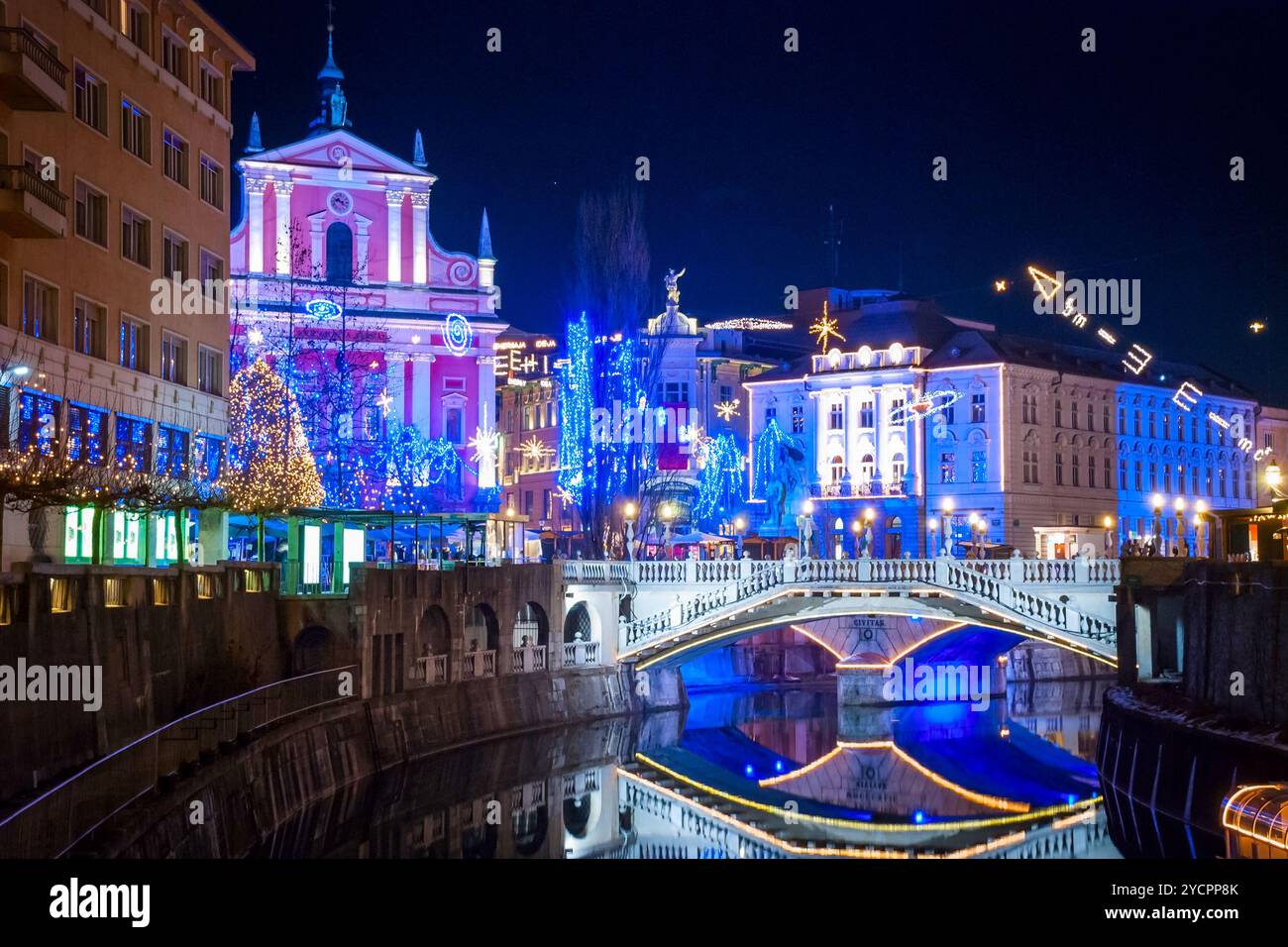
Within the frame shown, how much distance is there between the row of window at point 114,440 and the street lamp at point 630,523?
19.6 m

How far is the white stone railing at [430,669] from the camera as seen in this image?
174ft

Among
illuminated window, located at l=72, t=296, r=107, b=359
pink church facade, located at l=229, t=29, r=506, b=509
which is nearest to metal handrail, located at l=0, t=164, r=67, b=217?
illuminated window, located at l=72, t=296, r=107, b=359

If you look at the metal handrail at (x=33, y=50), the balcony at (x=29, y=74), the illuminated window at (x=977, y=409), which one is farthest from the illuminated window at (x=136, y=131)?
the illuminated window at (x=977, y=409)

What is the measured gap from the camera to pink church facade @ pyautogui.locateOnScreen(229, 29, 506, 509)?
85.6m

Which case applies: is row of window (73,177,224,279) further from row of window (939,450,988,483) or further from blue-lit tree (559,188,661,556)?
row of window (939,450,988,483)

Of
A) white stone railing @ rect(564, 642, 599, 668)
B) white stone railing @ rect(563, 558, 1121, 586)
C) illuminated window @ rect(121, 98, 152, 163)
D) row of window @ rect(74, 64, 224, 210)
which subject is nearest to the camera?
row of window @ rect(74, 64, 224, 210)

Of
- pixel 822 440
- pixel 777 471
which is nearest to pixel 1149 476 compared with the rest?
pixel 822 440

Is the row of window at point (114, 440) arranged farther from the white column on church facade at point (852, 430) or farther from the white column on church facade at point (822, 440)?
the white column on church facade at point (822, 440)

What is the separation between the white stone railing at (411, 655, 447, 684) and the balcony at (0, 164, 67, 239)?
50.4 feet

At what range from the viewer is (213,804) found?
33219 millimetres

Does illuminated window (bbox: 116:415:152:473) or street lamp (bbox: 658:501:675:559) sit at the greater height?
illuminated window (bbox: 116:415:152:473)
